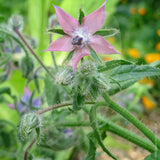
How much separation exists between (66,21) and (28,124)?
1.18 feet

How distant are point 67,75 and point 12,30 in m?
0.57

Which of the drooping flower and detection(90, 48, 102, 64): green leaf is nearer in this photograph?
detection(90, 48, 102, 64): green leaf

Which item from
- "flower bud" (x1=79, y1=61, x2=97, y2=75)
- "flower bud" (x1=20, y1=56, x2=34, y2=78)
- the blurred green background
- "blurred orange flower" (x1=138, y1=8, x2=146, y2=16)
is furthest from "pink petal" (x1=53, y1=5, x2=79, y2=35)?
"blurred orange flower" (x1=138, y1=8, x2=146, y2=16)

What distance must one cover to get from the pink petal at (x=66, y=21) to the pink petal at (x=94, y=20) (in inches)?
1.2

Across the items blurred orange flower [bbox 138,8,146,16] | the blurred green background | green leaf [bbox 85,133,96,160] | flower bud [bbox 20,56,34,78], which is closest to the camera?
green leaf [bbox 85,133,96,160]

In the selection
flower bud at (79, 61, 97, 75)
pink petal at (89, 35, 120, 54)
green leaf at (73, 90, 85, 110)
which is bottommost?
green leaf at (73, 90, 85, 110)

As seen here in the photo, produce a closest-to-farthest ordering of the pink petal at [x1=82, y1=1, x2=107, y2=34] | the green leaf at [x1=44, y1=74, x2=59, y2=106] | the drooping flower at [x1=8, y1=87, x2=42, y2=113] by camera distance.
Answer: the pink petal at [x1=82, y1=1, x2=107, y2=34], the green leaf at [x1=44, y1=74, x2=59, y2=106], the drooping flower at [x1=8, y1=87, x2=42, y2=113]

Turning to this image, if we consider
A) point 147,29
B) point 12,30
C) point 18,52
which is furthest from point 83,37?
point 147,29

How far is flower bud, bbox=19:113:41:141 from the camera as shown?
922 millimetres

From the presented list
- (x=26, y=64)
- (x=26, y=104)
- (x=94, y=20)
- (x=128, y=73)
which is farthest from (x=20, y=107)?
(x=94, y=20)

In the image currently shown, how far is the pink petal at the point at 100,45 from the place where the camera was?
2.58ft

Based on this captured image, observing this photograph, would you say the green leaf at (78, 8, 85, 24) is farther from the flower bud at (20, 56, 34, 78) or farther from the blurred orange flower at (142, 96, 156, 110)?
the blurred orange flower at (142, 96, 156, 110)

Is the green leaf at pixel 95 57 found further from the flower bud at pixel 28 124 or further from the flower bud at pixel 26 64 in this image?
the flower bud at pixel 26 64

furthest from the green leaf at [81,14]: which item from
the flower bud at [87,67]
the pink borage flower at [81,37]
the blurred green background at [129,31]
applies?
the blurred green background at [129,31]
